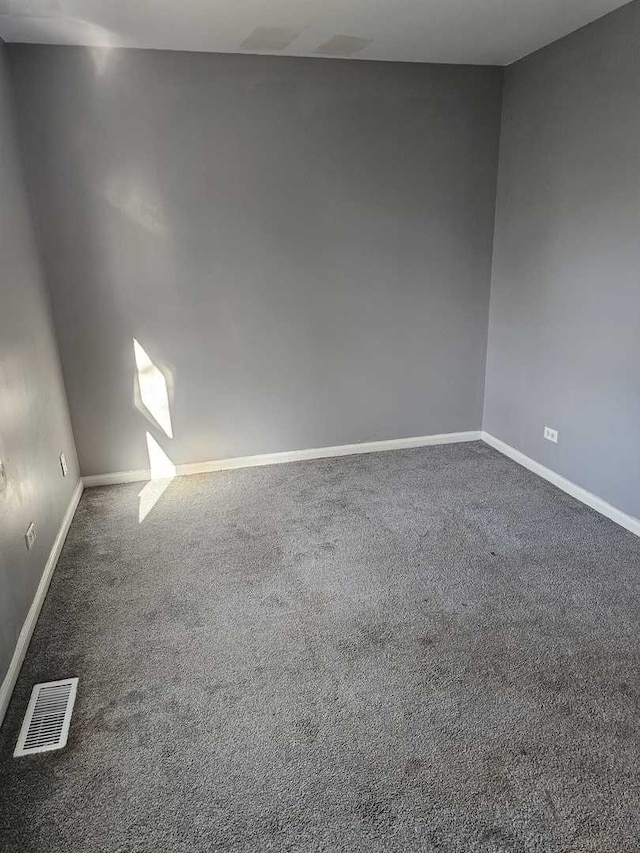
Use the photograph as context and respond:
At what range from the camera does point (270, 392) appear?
4.06m

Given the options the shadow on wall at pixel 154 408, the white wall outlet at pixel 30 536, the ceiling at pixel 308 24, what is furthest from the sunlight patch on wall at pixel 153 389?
the ceiling at pixel 308 24

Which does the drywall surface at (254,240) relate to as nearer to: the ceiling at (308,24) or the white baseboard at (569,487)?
the ceiling at (308,24)

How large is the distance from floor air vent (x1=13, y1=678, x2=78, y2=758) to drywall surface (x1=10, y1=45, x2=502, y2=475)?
77.2 inches

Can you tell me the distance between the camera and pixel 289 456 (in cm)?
423

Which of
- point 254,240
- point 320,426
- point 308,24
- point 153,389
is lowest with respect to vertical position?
point 320,426

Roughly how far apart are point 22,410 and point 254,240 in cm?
185

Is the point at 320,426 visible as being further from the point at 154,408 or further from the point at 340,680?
the point at 340,680

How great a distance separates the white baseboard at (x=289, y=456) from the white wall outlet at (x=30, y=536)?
1289 mm

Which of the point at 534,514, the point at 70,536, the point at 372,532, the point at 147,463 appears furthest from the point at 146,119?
the point at 534,514

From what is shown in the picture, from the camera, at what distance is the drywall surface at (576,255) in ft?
9.79

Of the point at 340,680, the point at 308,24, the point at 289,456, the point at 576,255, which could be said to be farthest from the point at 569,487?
the point at 308,24

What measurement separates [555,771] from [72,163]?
3751mm

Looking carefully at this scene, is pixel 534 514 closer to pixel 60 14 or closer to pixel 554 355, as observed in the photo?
pixel 554 355

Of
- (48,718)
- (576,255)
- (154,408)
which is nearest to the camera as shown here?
(48,718)
